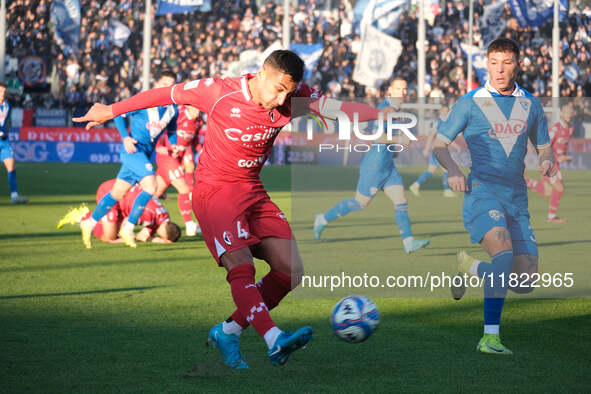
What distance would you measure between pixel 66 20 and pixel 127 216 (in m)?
20.2

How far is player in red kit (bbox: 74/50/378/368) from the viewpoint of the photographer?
16.7 feet

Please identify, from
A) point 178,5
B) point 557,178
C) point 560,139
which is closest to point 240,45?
point 178,5

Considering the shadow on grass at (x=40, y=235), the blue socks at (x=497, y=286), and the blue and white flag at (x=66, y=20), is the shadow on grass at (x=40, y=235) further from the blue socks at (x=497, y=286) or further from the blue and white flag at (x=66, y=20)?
the blue and white flag at (x=66, y=20)

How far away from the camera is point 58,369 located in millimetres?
5137

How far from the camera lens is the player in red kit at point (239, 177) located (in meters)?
5.10

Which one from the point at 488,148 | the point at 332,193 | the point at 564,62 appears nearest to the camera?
the point at 488,148

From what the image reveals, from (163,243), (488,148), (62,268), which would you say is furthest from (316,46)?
(488,148)

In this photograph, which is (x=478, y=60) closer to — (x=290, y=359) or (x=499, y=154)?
(x=499, y=154)

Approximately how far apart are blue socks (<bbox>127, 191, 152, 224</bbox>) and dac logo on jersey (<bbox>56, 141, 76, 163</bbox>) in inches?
767

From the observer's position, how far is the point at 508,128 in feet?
20.0

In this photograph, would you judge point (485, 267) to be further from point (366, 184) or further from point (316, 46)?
point (316, 46)

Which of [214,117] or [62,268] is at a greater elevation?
[214,117]

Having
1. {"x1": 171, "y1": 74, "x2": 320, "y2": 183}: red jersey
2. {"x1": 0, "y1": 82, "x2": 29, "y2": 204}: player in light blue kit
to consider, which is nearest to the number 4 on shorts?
{"x1": 171, "y1": 74, "x2": 320, "y2": 183}: red jersey

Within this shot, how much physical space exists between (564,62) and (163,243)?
2799cm
